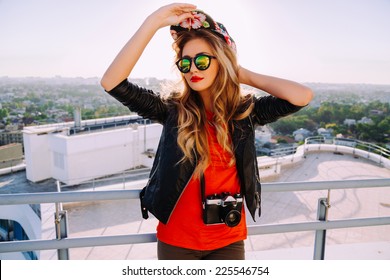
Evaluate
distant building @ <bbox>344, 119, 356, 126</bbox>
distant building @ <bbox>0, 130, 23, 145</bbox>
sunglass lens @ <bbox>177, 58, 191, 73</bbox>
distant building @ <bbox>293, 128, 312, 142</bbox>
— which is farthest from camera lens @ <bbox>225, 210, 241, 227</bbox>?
distant building @ <bbox>344, 119, 356, 126</bbox>

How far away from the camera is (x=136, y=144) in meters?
14.5

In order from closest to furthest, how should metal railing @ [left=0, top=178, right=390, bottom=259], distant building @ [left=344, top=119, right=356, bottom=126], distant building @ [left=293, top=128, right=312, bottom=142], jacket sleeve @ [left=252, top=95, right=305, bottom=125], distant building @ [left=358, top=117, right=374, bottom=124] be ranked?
jacket sleeve @ [left=252, top=95, right=305, bottom=125], metal railing @ [left=0, top=178, right=390, bottom=259], distant building @ [left=293, top=128, right=312, bottom=142], distant building @ [left=358, top=117, right=374, bottom=124], distant building @ [left=344, top=119, right=356, bottom=126]

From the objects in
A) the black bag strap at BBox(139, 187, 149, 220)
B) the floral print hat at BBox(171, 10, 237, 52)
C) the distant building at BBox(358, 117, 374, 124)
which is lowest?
the distant building at BBox(358, 117, 374, 124)

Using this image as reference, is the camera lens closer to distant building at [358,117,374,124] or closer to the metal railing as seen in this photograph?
the metal railing

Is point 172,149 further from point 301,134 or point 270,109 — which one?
point 301,134

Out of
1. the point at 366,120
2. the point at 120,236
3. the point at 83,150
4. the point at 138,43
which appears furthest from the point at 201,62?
the point at 366,120

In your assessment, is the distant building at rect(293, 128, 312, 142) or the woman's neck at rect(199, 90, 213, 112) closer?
the woman's neck at rect(199, 90, 213, 112)


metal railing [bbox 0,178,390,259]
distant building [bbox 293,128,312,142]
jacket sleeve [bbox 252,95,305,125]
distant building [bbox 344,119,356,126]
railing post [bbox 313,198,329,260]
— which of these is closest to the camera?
jacket sleeve [bbox 252,95,305,125]

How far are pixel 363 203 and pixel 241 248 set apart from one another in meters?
7.69

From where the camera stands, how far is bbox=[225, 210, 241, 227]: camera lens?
1.24 m

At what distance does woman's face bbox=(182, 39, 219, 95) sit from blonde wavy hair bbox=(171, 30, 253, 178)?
0.02 meters

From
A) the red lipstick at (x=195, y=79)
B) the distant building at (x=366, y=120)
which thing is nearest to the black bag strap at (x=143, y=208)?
the red lipstick at (x=195, y=79)

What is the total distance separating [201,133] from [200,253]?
47cm

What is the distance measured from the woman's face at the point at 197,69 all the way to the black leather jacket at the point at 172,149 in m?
0.15
